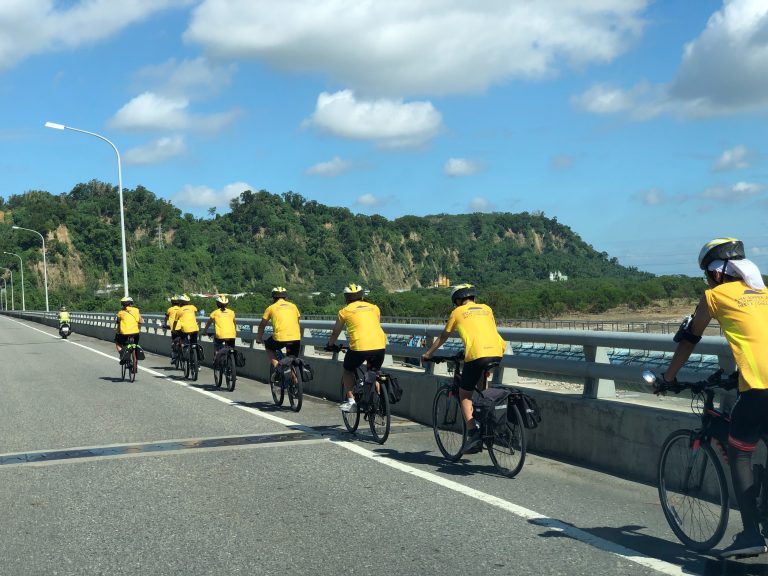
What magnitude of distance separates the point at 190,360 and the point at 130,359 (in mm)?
1168

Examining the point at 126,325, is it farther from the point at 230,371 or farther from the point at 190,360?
the point at 230,371

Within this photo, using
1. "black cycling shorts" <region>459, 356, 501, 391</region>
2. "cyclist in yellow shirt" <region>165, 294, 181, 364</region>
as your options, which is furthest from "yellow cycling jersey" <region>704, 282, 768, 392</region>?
"cyclist in yellow shirt" <region>165, 294, 181, 364</region>

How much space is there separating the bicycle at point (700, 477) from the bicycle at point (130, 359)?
45.2 ft

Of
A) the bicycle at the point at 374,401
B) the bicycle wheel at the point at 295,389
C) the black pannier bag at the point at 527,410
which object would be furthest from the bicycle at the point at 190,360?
the black pannier bag at the point at 527,410

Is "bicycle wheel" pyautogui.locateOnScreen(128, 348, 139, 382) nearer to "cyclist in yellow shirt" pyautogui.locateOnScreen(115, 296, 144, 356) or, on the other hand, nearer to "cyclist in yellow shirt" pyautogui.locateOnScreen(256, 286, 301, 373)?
"cyclist in yellow shirt" pyautogui.locateOnScreen(115, 296, 144, 356)

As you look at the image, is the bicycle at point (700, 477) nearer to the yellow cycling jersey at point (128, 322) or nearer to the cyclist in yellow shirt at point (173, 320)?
the yellow cycling jersey at point (128, 322)

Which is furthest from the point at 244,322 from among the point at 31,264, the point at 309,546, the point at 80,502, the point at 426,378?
the point at 31,264

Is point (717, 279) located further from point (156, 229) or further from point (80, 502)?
point (156, 229)

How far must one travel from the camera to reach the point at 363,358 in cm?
1025

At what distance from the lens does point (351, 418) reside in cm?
1039

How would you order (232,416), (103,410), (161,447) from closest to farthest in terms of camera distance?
(161,447) < (232,416) < (103,410)

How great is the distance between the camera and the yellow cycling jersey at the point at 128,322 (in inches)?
738

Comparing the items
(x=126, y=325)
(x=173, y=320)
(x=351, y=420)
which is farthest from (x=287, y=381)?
(x=173, y=320)

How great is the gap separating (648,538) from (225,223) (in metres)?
197
